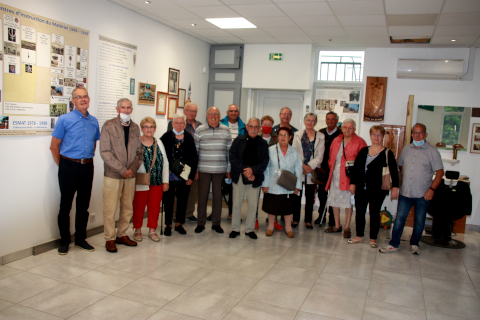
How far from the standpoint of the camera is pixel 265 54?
6883mm

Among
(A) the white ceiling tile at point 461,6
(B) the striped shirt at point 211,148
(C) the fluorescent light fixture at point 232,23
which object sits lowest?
(B) the striped shirt at point 211,148

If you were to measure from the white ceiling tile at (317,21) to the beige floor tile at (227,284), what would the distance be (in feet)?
11.1

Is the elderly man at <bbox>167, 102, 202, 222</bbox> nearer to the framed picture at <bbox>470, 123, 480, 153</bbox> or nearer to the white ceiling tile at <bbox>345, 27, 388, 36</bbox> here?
the white ceiling tile at <bbox>345, 27, 388, 36</bbox>

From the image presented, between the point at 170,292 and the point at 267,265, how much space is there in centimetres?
112

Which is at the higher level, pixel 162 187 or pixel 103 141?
pixel 103 141

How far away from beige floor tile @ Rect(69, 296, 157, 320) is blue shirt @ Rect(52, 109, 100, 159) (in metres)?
1.54

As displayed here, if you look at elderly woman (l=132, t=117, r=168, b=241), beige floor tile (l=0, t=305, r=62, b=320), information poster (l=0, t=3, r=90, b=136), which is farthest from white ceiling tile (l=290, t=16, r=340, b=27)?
beige floor tile (l=0, t=305, r=62, b=320)

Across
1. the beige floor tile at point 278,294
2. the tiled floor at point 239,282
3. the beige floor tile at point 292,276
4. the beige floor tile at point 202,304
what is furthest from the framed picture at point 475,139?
the beige floor tile at point 202,304

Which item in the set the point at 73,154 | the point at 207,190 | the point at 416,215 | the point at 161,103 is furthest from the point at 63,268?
the point at 416,215

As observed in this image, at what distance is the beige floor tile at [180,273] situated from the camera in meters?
3.39

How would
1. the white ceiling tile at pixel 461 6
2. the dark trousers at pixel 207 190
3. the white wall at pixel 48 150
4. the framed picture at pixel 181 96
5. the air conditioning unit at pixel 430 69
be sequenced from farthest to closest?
1. the framed picture at pixel 181 96
2. the air conditioning unit at pixel 430 69
3. the dark trousers at pixel 207 190
4. the white ceiling tile at pixel 461 6
5. the white wall at pixel 48 150

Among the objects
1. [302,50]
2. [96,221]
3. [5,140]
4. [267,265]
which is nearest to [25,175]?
[5,140]

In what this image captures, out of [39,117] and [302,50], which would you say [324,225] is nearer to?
[302,50]

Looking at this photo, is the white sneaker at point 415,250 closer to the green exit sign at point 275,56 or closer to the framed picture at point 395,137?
the framed picture at point 395,137
